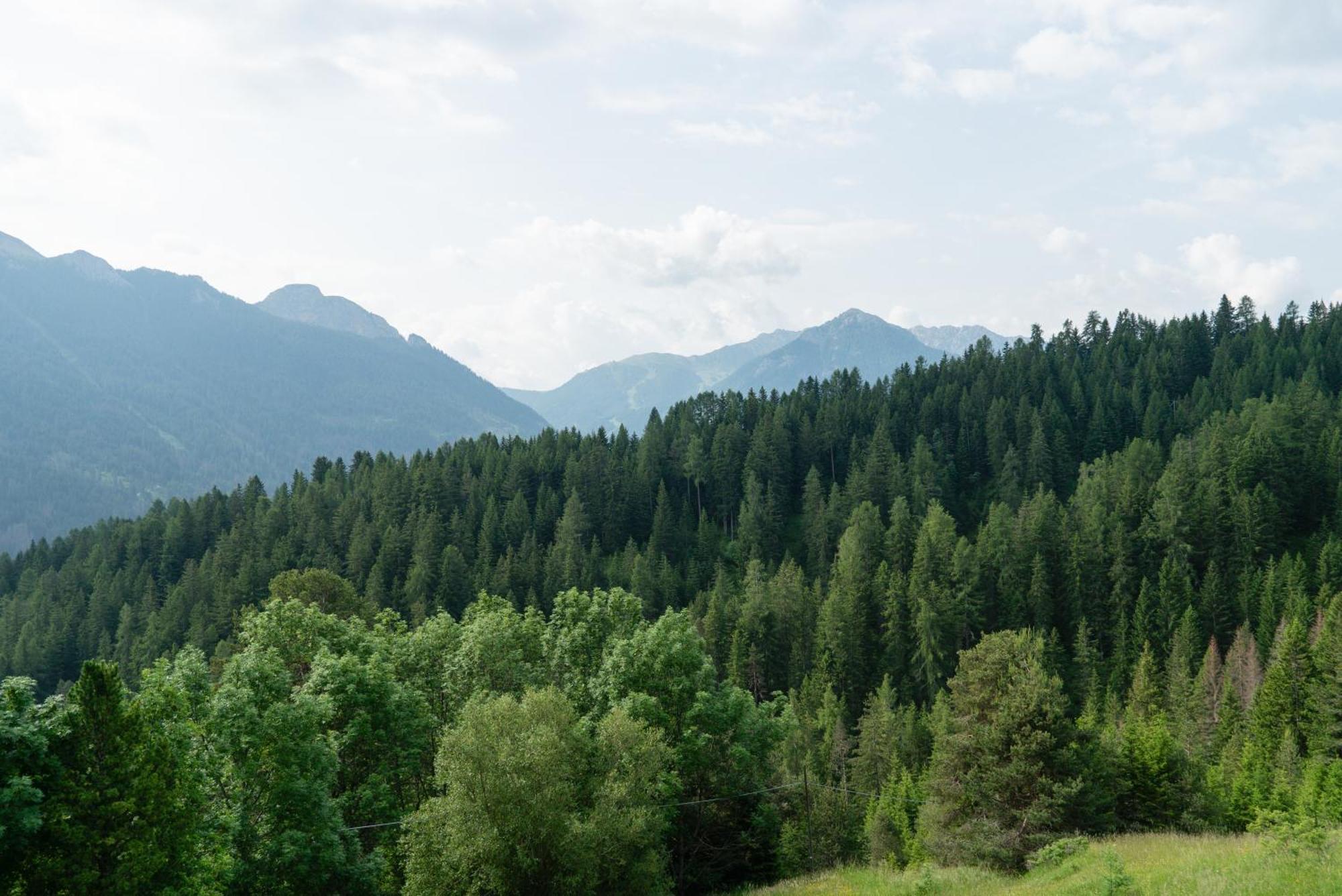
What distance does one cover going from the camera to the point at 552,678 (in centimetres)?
4784

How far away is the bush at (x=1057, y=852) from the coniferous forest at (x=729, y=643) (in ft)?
10.3

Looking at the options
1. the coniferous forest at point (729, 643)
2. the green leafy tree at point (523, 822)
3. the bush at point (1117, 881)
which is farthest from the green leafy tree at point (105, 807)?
the bush at point (1117, 881)

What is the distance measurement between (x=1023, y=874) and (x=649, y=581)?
8101cm

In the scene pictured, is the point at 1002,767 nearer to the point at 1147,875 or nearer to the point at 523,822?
the point at 1147,875

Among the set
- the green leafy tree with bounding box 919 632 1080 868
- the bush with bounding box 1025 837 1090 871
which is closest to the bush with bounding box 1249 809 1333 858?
the bush with bounding box 1025 837 1090 871

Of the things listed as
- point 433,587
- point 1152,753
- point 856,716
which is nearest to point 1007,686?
point 1152,753

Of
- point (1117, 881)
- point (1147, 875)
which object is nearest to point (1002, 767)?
point (1147, 875)

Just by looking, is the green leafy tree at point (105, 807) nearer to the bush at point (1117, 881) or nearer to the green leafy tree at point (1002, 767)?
the bush at point (1117, 881)

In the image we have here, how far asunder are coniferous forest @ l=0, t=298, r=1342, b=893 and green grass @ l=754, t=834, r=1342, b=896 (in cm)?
296

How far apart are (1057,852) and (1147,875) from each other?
6793 mm

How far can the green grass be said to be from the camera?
19.0m

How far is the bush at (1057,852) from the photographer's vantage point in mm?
28344

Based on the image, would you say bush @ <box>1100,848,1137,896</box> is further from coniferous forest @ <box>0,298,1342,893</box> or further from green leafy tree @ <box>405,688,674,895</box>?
green leafy tree @ <box>405,688,674,895</box>

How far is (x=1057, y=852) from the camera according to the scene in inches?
1115
